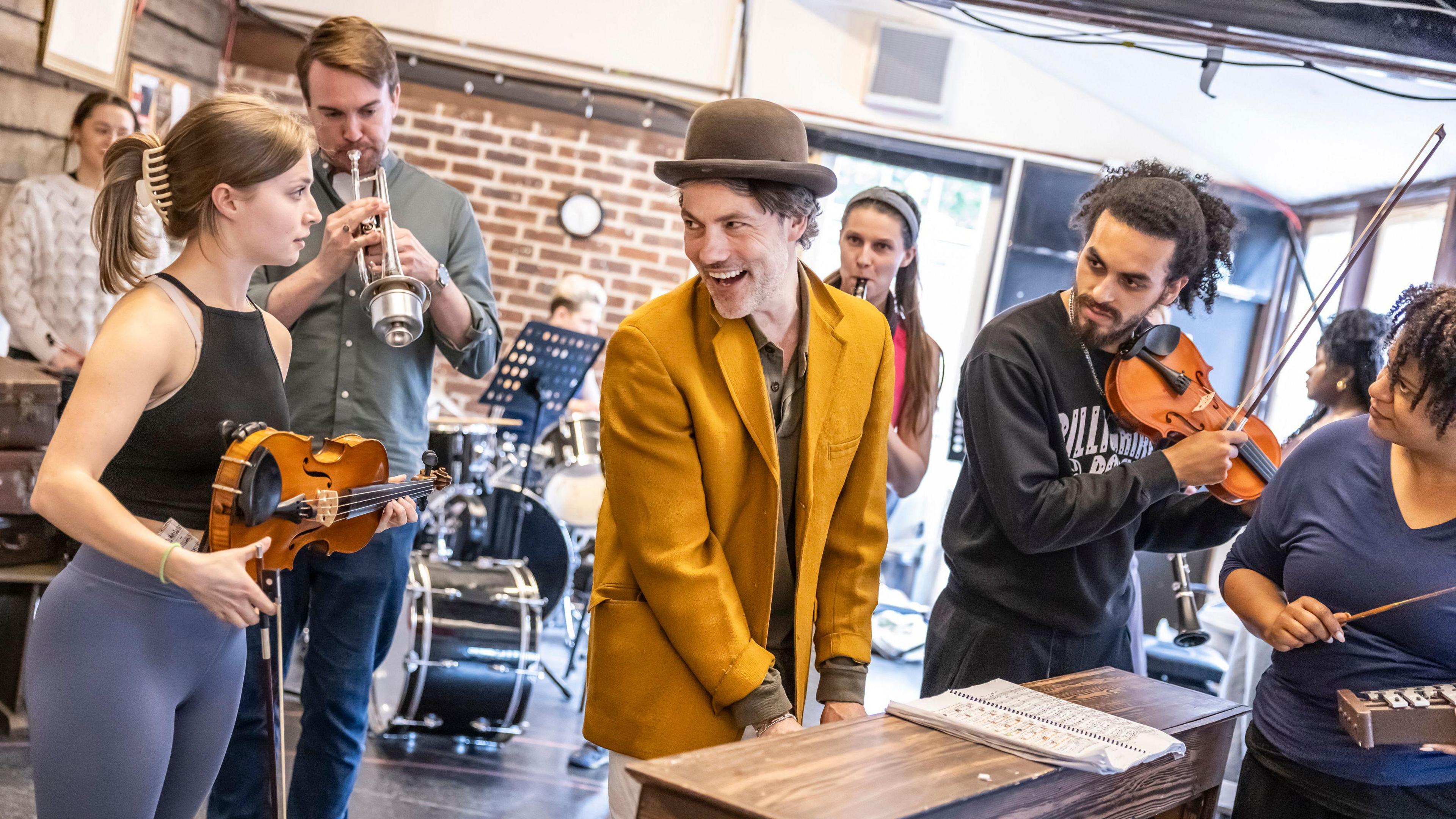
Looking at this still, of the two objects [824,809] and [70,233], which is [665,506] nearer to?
[824,809]

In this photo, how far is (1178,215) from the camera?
204 cm

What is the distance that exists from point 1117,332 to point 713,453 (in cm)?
88

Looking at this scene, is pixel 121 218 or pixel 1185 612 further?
pixel 1185 612

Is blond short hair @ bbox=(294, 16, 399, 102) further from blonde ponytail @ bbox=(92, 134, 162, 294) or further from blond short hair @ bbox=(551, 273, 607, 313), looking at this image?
blond short hair @ bbox=(551, 273, 607, 313)

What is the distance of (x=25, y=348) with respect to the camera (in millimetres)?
3854

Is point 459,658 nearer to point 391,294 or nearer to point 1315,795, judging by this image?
point 391,294

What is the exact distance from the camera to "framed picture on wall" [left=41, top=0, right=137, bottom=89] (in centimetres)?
427

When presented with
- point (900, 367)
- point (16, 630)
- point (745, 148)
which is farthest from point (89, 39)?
point (745, 148)

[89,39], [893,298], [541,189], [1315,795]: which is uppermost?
[89,39]

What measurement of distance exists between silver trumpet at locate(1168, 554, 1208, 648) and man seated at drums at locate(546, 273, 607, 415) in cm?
330

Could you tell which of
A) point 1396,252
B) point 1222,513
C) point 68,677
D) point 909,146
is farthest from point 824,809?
point 909,146

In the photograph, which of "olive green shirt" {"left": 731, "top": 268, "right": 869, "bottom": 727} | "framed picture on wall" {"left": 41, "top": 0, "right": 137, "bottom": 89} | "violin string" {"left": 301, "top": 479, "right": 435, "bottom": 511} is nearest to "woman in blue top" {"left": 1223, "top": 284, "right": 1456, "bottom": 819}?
"olive green shirt" {"left": 731, "top": 268, "right": 869, "bottom": 727}

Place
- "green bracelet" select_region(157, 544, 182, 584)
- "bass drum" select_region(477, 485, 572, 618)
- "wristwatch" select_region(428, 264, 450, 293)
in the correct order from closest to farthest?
"green bracelet" select_region(157, 544, 182, 584) < "wristwatch" select_region(428, 264, 450, 293) < "bass drum" select_region(477, 485, 572, 618)

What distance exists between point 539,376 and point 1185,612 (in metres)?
2.57
